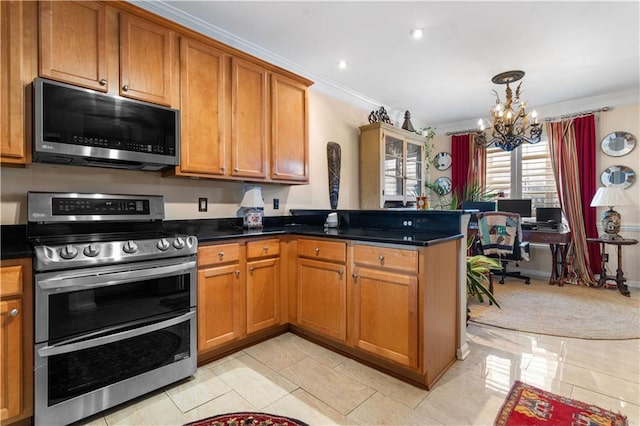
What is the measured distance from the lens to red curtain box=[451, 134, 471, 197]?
5.74 m

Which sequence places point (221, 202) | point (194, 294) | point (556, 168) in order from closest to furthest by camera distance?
1. point (194, 294)
2. point (221, 202)
3. point (556, 168)

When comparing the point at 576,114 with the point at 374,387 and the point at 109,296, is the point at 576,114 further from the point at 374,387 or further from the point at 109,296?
the point at 109,296

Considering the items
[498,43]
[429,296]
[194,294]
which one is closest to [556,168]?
[498,43]

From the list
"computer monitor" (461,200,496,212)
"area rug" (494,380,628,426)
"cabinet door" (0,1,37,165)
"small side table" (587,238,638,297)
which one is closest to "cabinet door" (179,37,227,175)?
"cabinet door" (0,1,37,165)

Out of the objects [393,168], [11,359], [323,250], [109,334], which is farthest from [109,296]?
[393,168]

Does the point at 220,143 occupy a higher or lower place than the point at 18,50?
lower

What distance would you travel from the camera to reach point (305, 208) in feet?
12.4

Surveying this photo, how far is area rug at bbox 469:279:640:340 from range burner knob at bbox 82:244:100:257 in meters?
3.15

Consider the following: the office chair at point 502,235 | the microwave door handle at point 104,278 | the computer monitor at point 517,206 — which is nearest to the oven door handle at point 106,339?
the microwave door handle at point 104,278

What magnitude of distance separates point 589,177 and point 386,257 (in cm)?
428

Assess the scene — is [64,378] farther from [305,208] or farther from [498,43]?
[498,43]

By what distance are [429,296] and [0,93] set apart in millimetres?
2627

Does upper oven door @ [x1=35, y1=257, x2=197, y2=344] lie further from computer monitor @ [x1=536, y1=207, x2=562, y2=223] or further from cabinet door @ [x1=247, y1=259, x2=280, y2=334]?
computer monitor @ [x1=536, y1=207, x2=562, y2=223]

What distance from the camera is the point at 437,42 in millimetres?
3037
